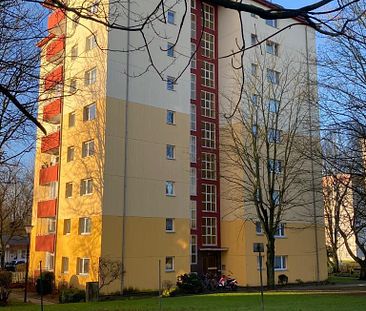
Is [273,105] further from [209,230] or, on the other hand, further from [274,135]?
[209,230]

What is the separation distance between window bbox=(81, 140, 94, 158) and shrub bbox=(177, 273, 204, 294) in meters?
10.3

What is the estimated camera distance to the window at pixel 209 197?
40.0 meters

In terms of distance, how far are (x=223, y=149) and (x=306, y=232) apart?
10.7 meters

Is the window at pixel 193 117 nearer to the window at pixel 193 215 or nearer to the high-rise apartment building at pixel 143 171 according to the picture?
the high-rise apartment building at pixel 143 171

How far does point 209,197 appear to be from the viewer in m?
40.6

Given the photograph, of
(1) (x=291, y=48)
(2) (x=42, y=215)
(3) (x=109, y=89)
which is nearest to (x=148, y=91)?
(3) (x=109, y=89)

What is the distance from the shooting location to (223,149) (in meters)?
41.1

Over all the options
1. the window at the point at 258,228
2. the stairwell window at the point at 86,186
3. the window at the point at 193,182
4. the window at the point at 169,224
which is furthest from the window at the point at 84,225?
the window at the point at 258,228

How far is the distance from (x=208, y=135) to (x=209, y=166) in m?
2.54

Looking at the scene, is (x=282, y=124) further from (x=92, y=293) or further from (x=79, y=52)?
(x=92, y=293)

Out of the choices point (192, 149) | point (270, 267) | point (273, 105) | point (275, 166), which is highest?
point (273, 105)

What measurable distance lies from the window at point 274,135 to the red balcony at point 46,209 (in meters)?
16.6

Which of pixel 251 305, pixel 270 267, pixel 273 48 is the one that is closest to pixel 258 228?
pixel 270 267

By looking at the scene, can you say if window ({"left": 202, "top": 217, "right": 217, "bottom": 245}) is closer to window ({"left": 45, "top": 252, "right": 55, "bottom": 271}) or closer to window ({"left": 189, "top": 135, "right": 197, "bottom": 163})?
window ({"left": 189, "top": 135, "right": 197, "bottom": 163})
